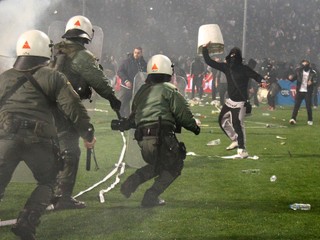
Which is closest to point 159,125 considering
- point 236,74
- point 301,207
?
point 301,207

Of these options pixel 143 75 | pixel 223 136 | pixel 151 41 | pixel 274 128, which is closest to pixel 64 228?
pixel 143 75

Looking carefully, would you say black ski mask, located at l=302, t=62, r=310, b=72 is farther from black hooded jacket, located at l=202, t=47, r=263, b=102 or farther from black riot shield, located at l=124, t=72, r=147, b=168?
black riot shield, located at l=124, t=72, r=147, b=168

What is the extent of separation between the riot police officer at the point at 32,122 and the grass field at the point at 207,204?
2.07 ft

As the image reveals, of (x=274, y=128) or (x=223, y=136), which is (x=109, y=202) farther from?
Result: (x=274, y=128)

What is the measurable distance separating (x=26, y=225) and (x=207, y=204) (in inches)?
106

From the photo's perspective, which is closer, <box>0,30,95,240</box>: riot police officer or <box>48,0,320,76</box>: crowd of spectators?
<box>0,30,95,240</box>: riot police officer

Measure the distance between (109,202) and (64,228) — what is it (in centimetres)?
125

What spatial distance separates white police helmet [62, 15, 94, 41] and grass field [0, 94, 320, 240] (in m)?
1.85

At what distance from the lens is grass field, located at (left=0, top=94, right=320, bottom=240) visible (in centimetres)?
564

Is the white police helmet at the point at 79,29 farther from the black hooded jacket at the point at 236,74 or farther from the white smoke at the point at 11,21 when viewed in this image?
the white smoke at the point at 11,21

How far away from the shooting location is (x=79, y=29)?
6.58 metres

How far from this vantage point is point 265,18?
38.7 metres

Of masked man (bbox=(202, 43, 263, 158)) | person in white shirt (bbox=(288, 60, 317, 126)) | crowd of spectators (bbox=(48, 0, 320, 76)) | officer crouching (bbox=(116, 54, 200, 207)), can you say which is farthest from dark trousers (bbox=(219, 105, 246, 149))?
crowd of spectators (bbox=(48, 0, 320, 76))

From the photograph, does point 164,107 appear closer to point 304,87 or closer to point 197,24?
point 304,87
